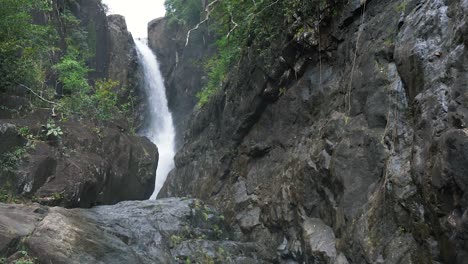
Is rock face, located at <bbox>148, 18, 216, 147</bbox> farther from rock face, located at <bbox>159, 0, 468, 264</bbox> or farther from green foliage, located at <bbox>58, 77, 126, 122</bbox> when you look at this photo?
rock face, located at <bbox>159, 0, 468, 264</bbox>

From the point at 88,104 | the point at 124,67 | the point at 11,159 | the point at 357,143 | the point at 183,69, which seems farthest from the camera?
the point at 183,69

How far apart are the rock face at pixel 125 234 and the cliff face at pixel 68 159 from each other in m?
1.30

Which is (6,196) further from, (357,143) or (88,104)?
(357,143)

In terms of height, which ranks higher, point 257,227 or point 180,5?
point 180,5

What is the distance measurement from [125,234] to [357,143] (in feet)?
17.8

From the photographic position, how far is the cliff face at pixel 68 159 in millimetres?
10727

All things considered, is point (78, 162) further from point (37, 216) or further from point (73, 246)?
point (73, 246)

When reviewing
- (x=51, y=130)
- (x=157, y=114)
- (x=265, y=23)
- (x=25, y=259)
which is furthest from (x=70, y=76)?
(x=25, y=259)

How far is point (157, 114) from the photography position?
25609 millimetres

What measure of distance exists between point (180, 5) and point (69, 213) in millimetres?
21578

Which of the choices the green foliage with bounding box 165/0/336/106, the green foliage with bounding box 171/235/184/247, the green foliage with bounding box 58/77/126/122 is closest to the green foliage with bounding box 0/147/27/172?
the green foliage with bounding box 58/77/126/122

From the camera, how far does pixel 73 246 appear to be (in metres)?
7.19

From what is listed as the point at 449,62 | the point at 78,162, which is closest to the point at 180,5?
the point at 78,162

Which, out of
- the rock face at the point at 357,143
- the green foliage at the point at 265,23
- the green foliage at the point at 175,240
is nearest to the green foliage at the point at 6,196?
the green foliage at the point at 175,240
